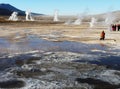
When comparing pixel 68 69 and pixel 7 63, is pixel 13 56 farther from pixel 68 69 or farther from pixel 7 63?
pixel 68 69

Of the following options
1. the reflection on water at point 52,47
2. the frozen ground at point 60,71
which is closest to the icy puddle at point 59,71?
the frozen ground at point 60,71

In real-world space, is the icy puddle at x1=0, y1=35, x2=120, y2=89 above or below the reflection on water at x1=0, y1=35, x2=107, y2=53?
below

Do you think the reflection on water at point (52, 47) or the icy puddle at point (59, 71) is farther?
the reflection on water at point (52, 47)

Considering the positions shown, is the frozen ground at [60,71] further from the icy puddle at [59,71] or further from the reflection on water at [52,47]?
the reflection on water at [52,47]

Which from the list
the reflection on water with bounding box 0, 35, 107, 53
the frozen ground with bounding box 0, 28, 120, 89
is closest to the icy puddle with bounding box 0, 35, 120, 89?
the frozen ground with bounding box 0, 28, 120, 89

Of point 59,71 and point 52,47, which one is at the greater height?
point 52,47

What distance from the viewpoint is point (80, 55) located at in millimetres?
18688

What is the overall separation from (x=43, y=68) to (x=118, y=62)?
4.63 m

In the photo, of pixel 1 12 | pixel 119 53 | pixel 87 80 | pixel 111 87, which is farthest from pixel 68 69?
pixel 1 12

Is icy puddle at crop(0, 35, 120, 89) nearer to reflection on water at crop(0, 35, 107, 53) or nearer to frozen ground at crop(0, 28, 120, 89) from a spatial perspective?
frozen ground at crop(0, 28, 120, 89)

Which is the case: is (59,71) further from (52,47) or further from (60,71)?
(52,47)

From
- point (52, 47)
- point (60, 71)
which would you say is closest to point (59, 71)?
point (60, 71)

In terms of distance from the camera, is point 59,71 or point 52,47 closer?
point 59,71

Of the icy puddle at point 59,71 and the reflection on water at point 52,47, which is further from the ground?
the reflection on water at point 52,47
